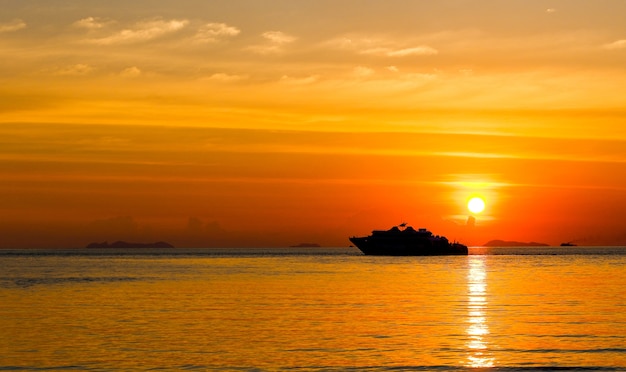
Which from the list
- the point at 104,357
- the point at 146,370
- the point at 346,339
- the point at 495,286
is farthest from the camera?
the point at 495,286

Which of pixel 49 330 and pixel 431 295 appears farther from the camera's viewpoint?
pixel 431 295

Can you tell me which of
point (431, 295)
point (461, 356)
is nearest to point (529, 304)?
point (431, 295)

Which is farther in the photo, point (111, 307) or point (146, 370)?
point (111, 307)

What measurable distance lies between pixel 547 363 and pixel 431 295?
41.2 meters

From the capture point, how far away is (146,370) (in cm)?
3828

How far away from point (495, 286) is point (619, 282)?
17.6 m

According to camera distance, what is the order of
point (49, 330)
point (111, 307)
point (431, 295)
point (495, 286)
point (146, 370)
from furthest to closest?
1. point (495, 286)
2. point (431, 295)
3. point (111, 307)
4. point (49, 330)
5. point (146, 370)

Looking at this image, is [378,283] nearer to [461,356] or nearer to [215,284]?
[215,284]

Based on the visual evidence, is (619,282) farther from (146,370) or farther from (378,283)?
(146,370)

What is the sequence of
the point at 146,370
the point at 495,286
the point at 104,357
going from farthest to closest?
the point at 495,286, the point at 104,357, the point at 146,370

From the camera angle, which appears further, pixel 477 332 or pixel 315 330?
pixel 315 330

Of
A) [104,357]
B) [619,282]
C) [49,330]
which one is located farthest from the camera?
[619,282]

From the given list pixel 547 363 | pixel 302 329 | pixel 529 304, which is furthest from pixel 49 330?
pixel 529 304

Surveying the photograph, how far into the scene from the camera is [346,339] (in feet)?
156
